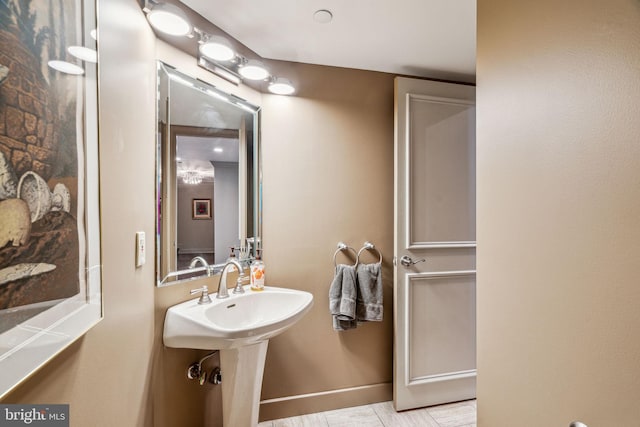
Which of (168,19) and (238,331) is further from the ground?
(168,19)

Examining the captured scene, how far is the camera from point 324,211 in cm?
183

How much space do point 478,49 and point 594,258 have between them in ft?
2.56

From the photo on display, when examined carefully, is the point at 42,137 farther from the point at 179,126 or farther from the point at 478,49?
the point at 478,49

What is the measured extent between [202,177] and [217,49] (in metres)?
0.62

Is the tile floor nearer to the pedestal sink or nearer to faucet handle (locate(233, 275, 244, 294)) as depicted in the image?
the pedestal sink

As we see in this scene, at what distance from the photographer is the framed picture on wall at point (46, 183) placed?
19.3 inches

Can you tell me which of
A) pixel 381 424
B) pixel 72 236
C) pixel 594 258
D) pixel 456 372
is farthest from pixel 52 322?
pixel 456 372

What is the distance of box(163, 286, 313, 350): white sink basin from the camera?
1139 mm

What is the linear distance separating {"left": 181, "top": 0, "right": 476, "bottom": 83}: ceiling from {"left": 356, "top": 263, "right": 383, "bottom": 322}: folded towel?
1321mm

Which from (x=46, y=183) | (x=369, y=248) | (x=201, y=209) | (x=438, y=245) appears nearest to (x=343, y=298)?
(x=369, y=248)

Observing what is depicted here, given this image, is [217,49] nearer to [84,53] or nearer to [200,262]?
[84,53]

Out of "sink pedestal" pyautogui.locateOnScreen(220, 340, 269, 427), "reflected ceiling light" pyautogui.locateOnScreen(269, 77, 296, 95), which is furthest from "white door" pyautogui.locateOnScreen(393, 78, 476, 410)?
"sink pedestal" pyautogui.locateOnScreen(220, 340, 269, 427)

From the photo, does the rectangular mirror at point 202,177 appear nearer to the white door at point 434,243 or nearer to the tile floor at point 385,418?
the white door at point 434,243

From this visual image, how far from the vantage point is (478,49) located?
3.30ft
